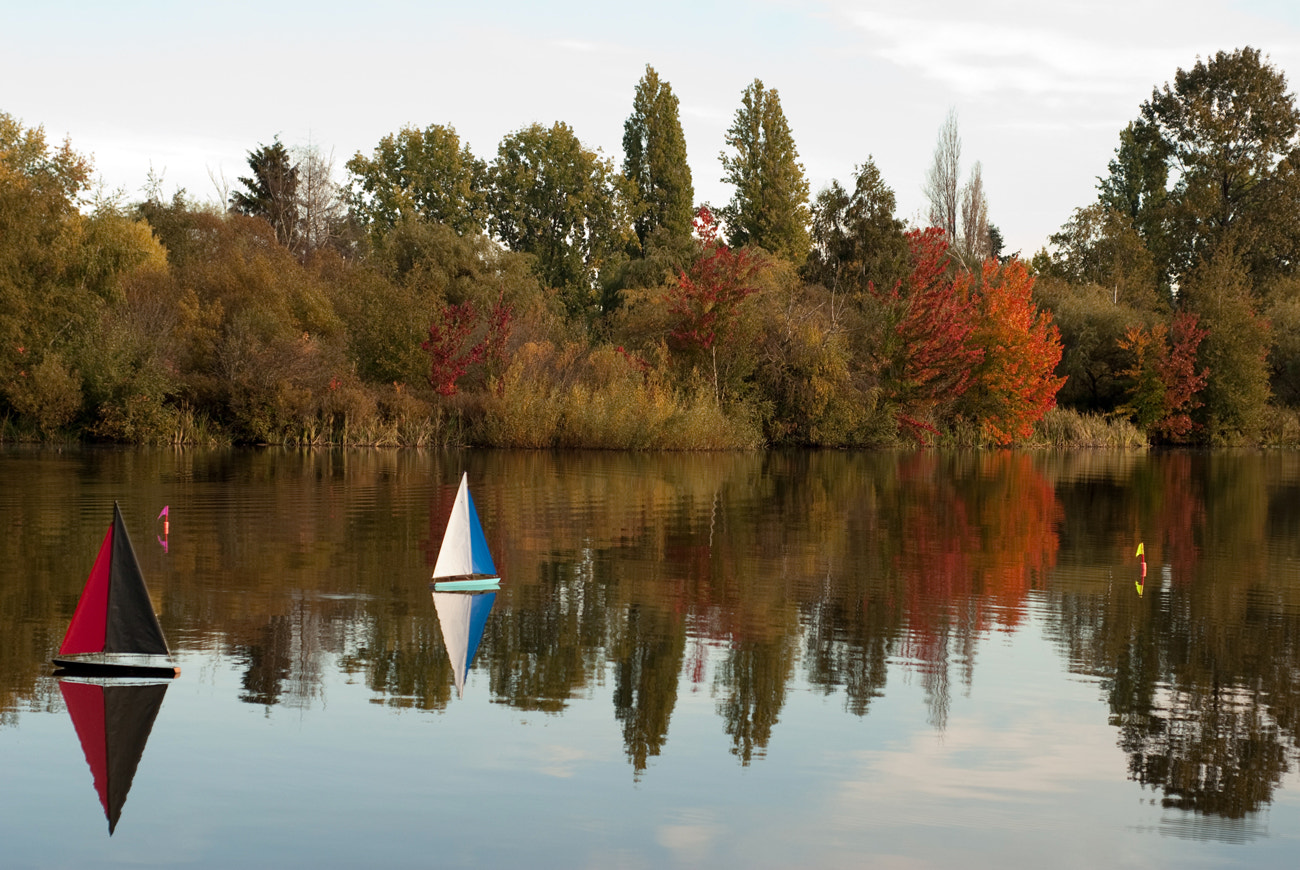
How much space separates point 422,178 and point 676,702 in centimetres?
7272

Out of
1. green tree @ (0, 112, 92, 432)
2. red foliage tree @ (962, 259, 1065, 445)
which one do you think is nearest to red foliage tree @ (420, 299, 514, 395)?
green tree @ (0, 112, 92, 432)

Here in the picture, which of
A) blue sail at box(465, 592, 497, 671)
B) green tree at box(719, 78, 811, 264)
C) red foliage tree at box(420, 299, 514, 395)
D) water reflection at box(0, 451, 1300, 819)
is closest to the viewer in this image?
water reflection at box(0, 451, 1300, 819)

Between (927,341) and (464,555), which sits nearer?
(464,555)

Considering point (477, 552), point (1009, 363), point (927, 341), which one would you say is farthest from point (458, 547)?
point (1009, 363)

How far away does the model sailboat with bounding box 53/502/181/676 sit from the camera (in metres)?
9.30

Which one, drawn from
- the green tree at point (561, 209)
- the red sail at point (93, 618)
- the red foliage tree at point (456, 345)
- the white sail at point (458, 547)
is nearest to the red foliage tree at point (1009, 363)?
the red foliage tree at point (456, 345)

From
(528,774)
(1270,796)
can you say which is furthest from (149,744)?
(1270,796)

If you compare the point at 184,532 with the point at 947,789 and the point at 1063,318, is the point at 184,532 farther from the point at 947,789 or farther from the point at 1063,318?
the point at 1063,318

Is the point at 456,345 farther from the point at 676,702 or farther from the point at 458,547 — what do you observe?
the point at 676,702

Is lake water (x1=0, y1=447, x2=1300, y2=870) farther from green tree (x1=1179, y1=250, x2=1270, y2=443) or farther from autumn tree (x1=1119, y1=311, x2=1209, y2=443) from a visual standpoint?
green tree (x1=1179, y1=250, x2=1270, y2=443)

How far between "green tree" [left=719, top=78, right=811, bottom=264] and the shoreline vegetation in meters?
0.16

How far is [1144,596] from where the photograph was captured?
1432 centimetres

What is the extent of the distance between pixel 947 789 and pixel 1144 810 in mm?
1029

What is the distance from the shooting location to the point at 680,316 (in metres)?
47.7
